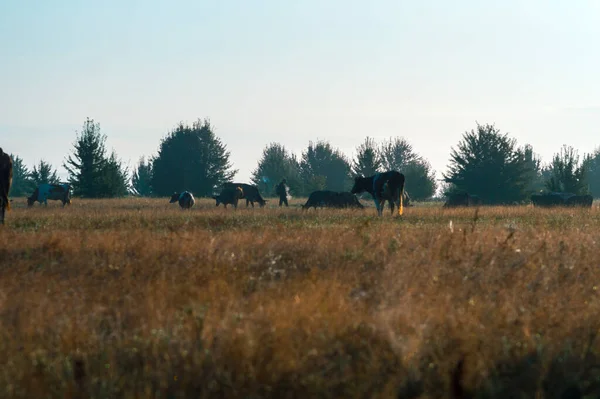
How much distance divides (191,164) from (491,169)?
3417cm

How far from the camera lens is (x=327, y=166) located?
93.2m

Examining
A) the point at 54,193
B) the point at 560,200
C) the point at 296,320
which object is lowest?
the point at 296,320

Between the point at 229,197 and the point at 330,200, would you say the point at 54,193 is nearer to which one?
the point at 229,197

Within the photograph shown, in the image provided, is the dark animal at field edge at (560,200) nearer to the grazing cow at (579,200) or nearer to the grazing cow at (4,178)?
the grazing cow at (579,200)

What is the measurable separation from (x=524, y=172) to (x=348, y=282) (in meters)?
45.8

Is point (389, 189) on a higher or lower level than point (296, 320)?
higher

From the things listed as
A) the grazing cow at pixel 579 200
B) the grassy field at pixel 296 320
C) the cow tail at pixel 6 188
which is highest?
the grazing cow at pixel 579 200

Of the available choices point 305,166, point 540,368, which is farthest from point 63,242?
point 305,166

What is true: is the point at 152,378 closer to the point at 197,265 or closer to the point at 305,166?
the point at 197,265

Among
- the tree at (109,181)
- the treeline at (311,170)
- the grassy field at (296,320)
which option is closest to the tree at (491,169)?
the treeline at (311,170)

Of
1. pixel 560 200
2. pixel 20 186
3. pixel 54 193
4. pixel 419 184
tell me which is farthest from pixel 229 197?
pixel 20 186

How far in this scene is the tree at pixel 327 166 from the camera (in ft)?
299

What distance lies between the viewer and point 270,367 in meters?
6.21

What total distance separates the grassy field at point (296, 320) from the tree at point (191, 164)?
203ft
